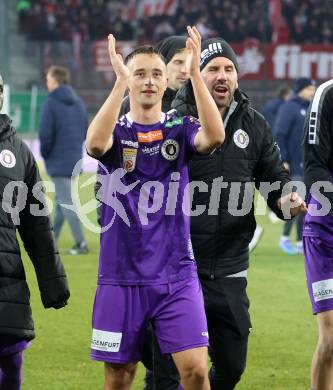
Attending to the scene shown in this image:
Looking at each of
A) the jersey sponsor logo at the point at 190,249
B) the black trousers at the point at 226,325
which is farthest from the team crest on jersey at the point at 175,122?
the black trousers at the point at 226,325

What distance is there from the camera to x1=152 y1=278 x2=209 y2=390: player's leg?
5219 millimetres

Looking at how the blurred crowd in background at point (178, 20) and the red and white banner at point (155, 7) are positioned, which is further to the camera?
the red and white banner at point (155, 7)

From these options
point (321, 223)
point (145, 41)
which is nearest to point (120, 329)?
point (321, 223)

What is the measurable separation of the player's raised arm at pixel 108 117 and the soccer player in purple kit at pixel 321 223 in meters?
1.54

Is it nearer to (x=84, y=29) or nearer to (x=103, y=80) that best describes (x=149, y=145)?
(x=103, y=80)

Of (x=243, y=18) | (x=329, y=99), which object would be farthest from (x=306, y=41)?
(x=329, y=99)

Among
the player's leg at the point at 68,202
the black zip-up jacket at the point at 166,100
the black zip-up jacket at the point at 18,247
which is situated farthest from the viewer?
the player's leg at the point at 68,202

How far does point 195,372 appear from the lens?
5.21 meters

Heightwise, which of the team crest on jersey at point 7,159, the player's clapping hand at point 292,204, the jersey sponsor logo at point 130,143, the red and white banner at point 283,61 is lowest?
the red and white banner at point 283,61

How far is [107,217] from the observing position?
539cm

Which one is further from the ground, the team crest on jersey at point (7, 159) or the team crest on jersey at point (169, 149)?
the team crest on jersey at point (169, 149)

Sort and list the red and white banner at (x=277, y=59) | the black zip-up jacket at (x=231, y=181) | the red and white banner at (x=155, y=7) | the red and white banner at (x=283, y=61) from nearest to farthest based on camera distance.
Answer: the black zip-up jacket at (x=231, y=181), the red and white banner at (x=277, y=59), the red and white banner at (x=283, y=61), the red and white banner at (x=155, y=7)

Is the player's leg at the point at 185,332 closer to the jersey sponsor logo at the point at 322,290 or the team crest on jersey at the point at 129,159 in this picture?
the team crest on jersey at the point at 129,159

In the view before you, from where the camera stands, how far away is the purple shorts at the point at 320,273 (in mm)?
6281
